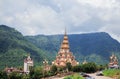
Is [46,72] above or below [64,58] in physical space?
below

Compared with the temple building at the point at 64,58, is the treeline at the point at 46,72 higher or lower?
lower

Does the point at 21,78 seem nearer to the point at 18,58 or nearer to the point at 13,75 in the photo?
the point at 13,75

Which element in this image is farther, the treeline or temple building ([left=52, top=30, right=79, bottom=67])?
temple building ([left=52, top=30, right=79, bottom=67])

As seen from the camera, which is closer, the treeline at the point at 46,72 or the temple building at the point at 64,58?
the treeline at the point at 46,72

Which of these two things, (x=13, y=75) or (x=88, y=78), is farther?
(x=13, y=75)

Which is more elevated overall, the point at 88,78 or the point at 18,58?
the point at 18,58

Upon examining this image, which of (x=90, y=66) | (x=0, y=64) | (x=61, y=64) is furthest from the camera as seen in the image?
(x=0, y=64)

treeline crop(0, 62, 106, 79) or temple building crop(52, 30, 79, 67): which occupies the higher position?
temple building crop(52, 30, 79, 67)

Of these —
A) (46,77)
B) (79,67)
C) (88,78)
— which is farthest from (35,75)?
(88,78)

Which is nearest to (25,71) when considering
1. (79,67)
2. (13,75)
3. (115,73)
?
(79,67)

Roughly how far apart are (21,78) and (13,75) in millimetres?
2766

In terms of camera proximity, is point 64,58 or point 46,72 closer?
point 46,72

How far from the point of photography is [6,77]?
92.1m

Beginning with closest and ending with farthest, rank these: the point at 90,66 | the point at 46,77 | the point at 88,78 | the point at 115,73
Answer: the point at 88,78, the point at 115,73, the point at 46,77, the point at 90,66
